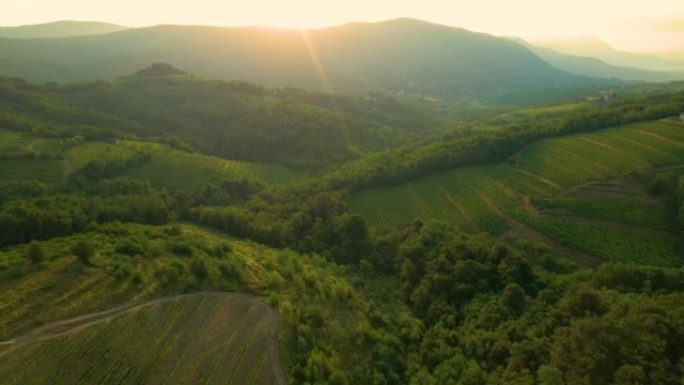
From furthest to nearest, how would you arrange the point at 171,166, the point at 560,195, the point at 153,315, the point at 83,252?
1. the point at 171,166
2. the point at 560,195
3. the point at 83,252
4. the point at 153,315

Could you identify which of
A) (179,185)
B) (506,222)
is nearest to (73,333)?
(506,222)

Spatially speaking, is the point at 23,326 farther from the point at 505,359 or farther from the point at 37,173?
the point at 37,173

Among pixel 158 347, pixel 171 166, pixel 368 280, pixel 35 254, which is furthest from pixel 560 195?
pixel 171 166

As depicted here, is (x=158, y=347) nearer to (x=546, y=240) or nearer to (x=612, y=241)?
(x=546, y=240)

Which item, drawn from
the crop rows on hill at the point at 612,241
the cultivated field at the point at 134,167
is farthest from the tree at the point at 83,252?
the crop rows on hill at the point at 612,241

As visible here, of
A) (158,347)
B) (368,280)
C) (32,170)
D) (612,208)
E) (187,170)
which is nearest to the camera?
(158,347)
